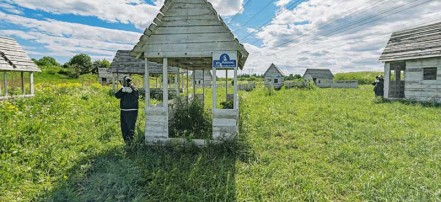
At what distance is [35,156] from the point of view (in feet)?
18.1

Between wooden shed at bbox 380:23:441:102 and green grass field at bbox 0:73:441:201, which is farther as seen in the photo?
wooden shed at bbox 380:23:441:102

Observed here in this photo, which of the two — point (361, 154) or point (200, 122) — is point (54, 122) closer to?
point (200, 122)

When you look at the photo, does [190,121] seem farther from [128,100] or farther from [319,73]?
[319,73]

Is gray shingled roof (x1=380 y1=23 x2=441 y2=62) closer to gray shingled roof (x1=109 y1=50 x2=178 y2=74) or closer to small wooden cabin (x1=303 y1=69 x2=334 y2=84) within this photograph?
gray shingled roof (x1=109 y1=50 x2=178 y2=74)

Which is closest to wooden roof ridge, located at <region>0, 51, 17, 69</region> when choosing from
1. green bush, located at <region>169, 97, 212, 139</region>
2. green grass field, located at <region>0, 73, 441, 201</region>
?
green grass field, located at <region>0, 73, 441, 201</region>

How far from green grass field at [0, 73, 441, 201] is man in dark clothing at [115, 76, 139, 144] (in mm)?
366

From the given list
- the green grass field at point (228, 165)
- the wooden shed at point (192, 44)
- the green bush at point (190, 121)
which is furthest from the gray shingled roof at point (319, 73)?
the wooden shed at point (192, 44)

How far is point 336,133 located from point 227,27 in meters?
4.68

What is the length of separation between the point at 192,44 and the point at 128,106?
7.50 feet

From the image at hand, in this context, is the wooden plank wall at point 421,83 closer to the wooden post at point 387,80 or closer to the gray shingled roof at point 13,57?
the wooden post at point 387,80

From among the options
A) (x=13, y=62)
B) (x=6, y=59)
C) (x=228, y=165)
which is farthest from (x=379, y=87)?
(x=6, y=59)

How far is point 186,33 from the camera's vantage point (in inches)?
255

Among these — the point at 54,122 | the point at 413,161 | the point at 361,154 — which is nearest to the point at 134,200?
the point at 361,154

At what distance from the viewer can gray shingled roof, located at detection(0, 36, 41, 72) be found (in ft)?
44.1
